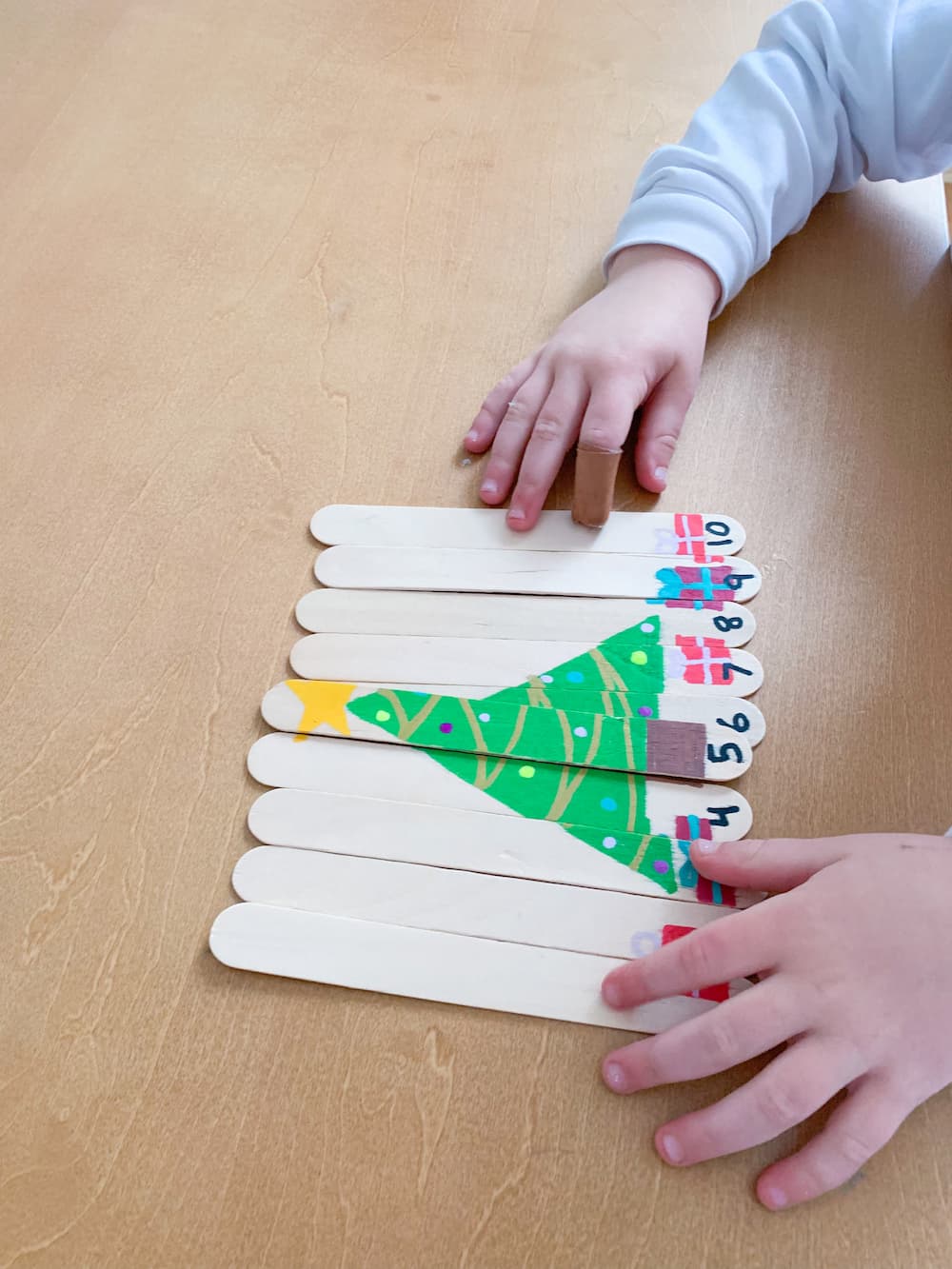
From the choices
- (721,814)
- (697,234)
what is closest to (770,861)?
(721,814)

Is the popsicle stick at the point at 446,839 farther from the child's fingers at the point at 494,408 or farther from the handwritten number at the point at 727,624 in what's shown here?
the child's fingers at the point at 494,408

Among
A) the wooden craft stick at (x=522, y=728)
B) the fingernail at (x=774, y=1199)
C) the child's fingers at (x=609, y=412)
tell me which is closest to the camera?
the fingernail at (x=774, y=1199)

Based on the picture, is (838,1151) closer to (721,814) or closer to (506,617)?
(721,814)

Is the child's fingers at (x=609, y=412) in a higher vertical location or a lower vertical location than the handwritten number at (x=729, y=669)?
higher

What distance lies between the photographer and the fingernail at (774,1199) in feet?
1.45

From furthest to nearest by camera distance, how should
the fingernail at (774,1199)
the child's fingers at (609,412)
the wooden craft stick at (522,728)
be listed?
1. the child's fingers at (609,412)
2. the wooden craft stick at (522,728)
3. the fingernail at (774,1199)

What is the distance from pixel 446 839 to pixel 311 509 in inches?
10.1

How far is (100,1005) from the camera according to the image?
0.49 m

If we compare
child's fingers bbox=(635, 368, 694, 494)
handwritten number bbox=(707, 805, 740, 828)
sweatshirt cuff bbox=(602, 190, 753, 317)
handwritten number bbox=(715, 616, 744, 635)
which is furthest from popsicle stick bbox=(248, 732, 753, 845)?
sweatshirt cuff bbox=(602, 190, 753, 317)

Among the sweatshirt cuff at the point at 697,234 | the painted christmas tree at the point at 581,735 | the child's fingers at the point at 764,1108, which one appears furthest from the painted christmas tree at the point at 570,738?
the sweatshirt cuff at the point at 697,234

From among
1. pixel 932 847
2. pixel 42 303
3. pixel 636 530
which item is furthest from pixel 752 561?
pixel 42 303

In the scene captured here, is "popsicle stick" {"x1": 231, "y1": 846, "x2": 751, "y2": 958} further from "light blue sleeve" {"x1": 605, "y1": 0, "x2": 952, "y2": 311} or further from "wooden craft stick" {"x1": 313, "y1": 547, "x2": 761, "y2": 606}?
"light blue sleeve" {"x1": 605, "y1": 0, "x2": 952, "y2": 311}

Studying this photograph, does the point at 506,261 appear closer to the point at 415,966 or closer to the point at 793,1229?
the point at 415,966

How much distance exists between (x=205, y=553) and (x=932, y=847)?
1.52 feet
